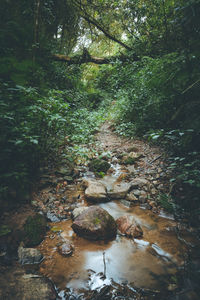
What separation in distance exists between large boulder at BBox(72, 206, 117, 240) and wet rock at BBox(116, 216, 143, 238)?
0.11m

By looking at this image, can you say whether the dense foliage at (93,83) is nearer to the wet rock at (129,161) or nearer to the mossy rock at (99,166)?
the mossy rock at (99,166)

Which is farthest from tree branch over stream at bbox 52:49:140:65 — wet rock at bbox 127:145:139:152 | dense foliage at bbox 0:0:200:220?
wet rock at bbox 127:145:139:152

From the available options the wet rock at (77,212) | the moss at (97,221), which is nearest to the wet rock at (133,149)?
the wet rock at (77,212)

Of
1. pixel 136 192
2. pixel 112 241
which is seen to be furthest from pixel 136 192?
pixel 112 241

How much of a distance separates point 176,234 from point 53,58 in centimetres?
868

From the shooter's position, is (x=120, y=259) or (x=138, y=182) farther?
(x=138, y=182)

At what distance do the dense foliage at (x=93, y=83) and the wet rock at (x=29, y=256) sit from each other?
73cm

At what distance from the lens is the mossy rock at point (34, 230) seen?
1.88 metres

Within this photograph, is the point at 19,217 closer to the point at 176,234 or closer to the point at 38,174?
the point at 38,174

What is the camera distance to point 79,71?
8758mm

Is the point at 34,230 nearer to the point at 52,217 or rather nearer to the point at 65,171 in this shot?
the point at 52,217

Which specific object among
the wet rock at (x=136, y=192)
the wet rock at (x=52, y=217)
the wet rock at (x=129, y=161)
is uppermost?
the wet rock at (x=129, y=161)

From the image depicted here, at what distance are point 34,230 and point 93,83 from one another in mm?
11867

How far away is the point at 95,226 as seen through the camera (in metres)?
2.05
